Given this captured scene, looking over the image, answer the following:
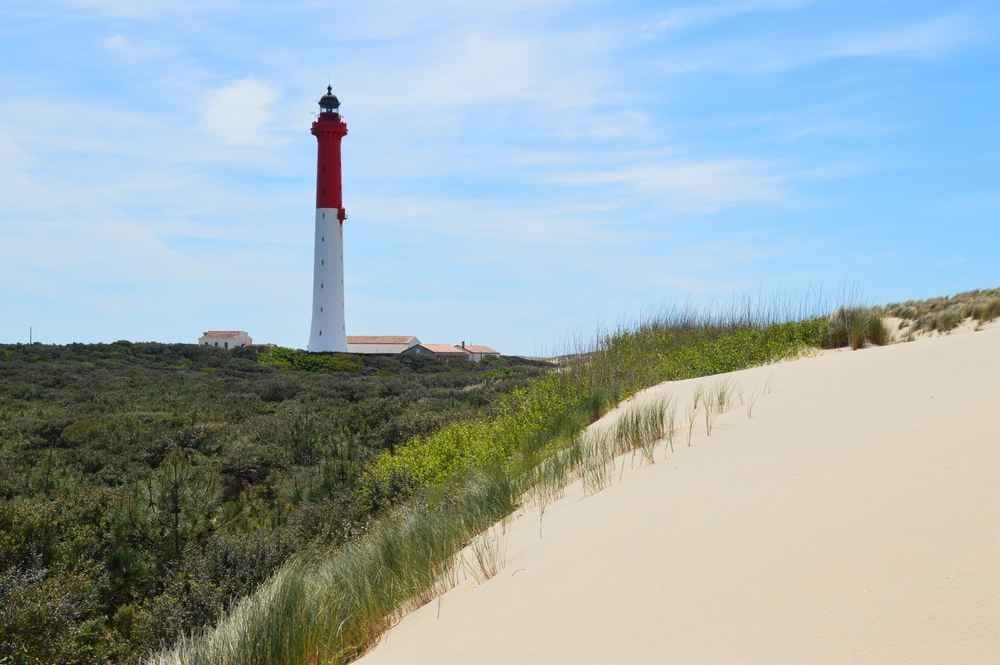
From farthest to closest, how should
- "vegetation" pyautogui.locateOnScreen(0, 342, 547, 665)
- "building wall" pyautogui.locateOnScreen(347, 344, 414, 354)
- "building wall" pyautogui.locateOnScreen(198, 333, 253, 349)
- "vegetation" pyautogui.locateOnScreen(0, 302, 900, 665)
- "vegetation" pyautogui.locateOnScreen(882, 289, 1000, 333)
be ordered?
1. "building wall" pyautogui.locateOnScreen(198, 333, 253, 349)
2. "building wall" pyautogui.locateOnScreen(347, 344, 414, 354)
3. "vegetation" pyautogui.locateOnScreen(882, 289, 1000, 333)
4. "vegetation" pyautogui.locateOnScreen(0, 342, 547, 665)
5. "vegetation" pyautogui.locateOnScreen(0, 302, 900, 665)

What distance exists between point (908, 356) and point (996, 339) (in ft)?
2.59

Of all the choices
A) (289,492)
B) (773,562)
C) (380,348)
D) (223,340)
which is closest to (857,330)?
(289,492)

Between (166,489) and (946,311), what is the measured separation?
1293 centimetres

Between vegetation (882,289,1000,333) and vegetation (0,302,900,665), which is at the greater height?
vegetation (882,289,1000,333)

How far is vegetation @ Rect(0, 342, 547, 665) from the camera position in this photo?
328 inches

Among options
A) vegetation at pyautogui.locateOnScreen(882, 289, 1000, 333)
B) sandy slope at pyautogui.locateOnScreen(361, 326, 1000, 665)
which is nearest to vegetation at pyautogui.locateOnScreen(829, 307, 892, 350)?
vegetation at pyautogui.locateOnScreen(882, 289, 1000, 333)

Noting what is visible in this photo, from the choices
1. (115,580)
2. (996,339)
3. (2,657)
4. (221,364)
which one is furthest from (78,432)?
(221,364)

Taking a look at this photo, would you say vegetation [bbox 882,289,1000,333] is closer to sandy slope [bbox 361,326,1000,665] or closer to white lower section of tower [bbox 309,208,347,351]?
sandy slope [bbox 361,326,1000,665]

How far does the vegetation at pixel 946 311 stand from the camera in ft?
47.8

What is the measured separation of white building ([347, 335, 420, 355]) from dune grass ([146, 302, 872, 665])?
175ft

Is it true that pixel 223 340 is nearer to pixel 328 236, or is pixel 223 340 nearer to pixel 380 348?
pixel 380 348

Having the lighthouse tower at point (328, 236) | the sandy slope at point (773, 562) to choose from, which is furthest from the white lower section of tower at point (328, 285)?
the sandy slope at point (773, 562)

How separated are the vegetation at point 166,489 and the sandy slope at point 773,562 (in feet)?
13.1

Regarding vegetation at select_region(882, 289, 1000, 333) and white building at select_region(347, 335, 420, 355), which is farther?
white building at select_region(347, 335, 420, 355)
